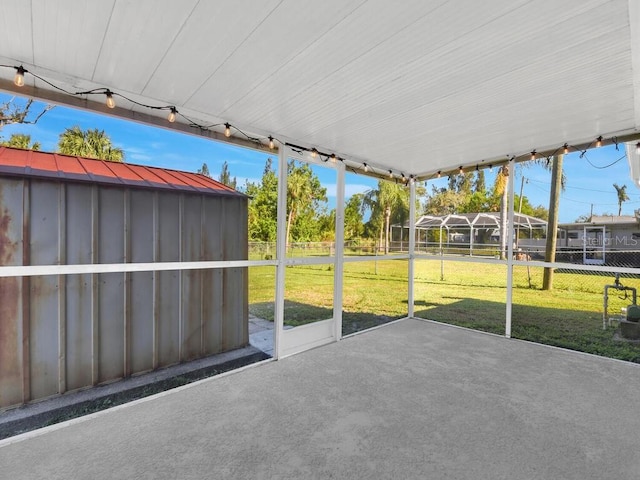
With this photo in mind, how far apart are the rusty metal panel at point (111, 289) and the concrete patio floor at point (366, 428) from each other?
0.60 m

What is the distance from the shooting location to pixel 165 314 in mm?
3035

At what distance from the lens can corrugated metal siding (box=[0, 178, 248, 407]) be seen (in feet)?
7.60

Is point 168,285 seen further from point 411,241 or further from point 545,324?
point 545,324

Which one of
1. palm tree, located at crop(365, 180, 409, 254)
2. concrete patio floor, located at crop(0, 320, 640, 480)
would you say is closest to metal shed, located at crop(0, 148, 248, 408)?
concrete patio floor, located at crop(0, 320, 640, 480)

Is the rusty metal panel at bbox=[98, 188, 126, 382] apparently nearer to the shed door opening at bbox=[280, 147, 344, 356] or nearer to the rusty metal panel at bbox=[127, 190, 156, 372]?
the rusty metal panel at bbox=[127, 190, 156, 372]

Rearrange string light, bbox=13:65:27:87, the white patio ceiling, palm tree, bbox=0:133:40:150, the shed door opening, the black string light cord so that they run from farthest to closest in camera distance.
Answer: the shed door opening → palm tree, bbox=0:133:40:150 → the black string light cord → string light, bbox=13:65:27:87 → the white patio ceiling

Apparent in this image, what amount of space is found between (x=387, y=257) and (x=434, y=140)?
2.16 meters

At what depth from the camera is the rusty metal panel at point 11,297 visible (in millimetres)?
2246

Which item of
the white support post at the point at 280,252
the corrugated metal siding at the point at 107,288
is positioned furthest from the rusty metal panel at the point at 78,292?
the white support post at the point at 280,252

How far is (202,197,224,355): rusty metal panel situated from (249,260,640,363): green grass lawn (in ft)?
1.50

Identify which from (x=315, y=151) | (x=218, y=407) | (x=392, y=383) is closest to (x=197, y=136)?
(x=315, y=151)

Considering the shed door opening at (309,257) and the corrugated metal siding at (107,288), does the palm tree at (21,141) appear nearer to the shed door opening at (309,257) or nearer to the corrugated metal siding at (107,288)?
the corrugated metal siding at (107,288)

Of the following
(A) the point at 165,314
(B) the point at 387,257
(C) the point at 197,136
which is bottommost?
(A) the point at 165,314

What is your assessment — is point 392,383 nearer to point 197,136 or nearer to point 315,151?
point 315,151
